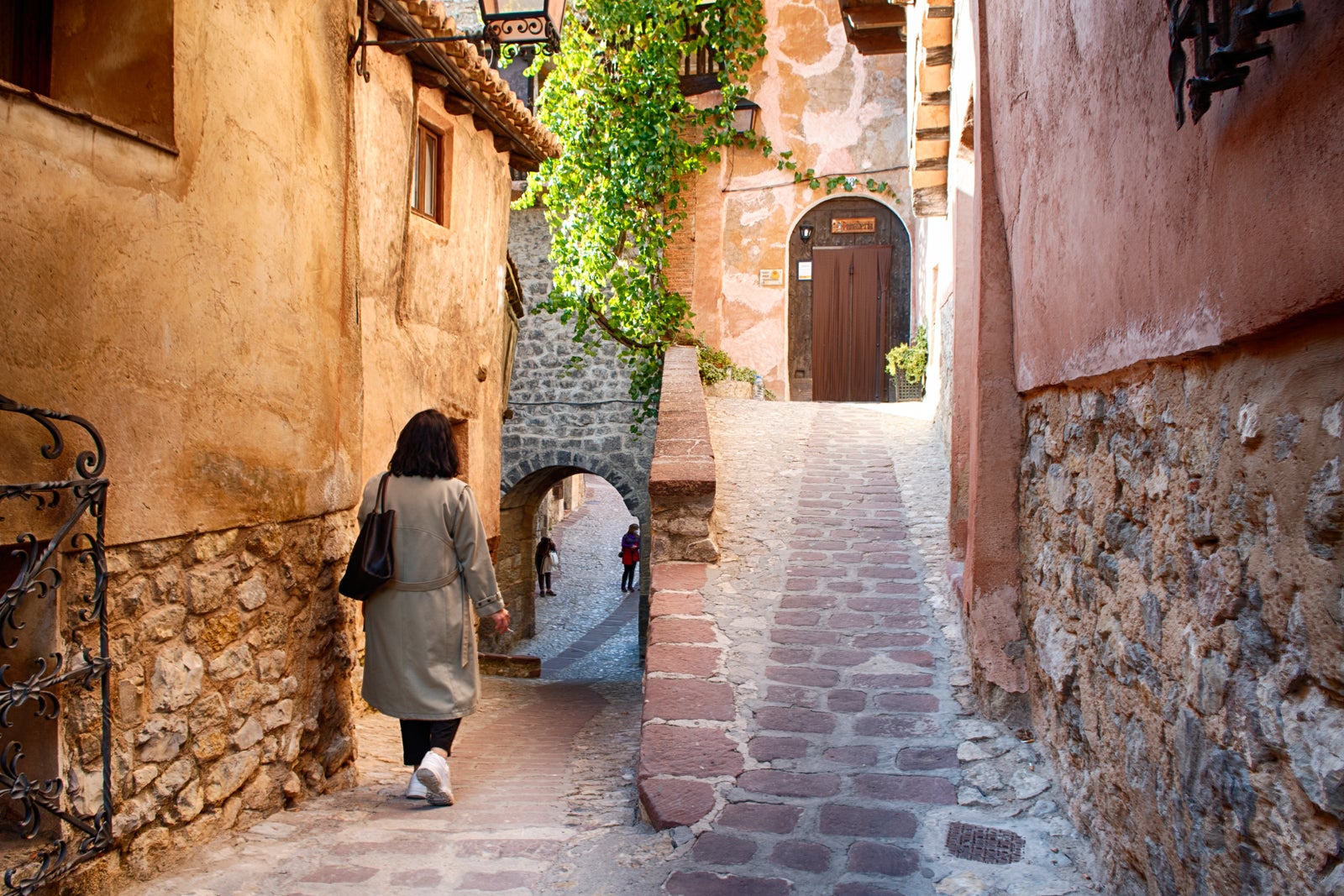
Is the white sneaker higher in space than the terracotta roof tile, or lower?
lower

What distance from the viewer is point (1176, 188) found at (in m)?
2.07

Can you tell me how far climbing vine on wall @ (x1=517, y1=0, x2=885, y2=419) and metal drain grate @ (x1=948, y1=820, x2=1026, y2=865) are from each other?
8945 millimetres

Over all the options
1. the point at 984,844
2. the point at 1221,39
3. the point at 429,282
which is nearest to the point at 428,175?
the point at 429,282

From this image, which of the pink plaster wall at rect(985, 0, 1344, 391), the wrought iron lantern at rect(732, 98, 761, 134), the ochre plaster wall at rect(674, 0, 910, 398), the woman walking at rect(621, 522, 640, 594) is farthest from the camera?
the woman walking at rect(621, 522, 640, 594)

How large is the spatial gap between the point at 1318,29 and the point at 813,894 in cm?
247

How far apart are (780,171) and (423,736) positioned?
39.4ft

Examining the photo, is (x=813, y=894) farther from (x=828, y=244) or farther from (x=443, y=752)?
(x=828, y=244)

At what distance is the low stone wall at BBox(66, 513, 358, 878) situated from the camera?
10.1 ft

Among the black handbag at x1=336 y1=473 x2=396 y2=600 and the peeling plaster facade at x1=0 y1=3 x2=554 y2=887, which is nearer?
the peeling plaster facade at x1=0 y1=3 x2=554 y2=887

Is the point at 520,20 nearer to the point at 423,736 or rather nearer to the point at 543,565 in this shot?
the point at 423,736

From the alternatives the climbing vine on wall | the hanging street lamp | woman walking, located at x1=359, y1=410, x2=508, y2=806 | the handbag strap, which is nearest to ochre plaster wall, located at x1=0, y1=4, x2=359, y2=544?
the handbag strap

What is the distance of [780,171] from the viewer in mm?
14867

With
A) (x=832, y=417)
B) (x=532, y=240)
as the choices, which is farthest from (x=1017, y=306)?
(x=532, y=240)

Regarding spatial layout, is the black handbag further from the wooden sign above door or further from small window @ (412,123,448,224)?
the wooden sign above door
